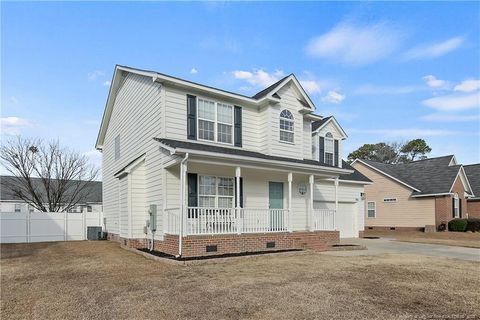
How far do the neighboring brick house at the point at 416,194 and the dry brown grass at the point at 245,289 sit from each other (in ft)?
62.7

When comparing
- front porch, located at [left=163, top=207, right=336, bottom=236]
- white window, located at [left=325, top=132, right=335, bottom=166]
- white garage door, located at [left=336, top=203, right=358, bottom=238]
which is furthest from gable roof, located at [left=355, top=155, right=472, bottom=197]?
front porch, located at [left=163, top=207, right=336, bottom=236]

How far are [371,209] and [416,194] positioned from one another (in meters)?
4.13

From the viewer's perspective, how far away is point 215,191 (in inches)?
556

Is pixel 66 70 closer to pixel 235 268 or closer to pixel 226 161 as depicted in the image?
pixel 226 161

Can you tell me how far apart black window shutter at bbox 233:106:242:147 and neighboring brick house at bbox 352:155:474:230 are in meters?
19.3

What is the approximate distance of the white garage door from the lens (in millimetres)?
20906

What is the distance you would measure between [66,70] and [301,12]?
9.68 m

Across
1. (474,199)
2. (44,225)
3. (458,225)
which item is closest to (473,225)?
(458,225)

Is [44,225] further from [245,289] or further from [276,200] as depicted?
[245,289]

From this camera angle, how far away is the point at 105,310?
18.8ft

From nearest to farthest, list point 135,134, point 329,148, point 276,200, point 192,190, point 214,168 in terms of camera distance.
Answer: point 192,190, point 214,168, point 276,200, point 135,134, point 329,148

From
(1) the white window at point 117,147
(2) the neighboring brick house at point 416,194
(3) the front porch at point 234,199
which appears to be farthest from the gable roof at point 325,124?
(2) the neighboring brick house at point 416,194

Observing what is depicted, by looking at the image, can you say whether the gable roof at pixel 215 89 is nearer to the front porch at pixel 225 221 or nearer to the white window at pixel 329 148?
the white window at pixel 329 148

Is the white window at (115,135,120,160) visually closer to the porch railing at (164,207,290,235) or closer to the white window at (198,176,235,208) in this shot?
the white window at (198,176,235,208)
